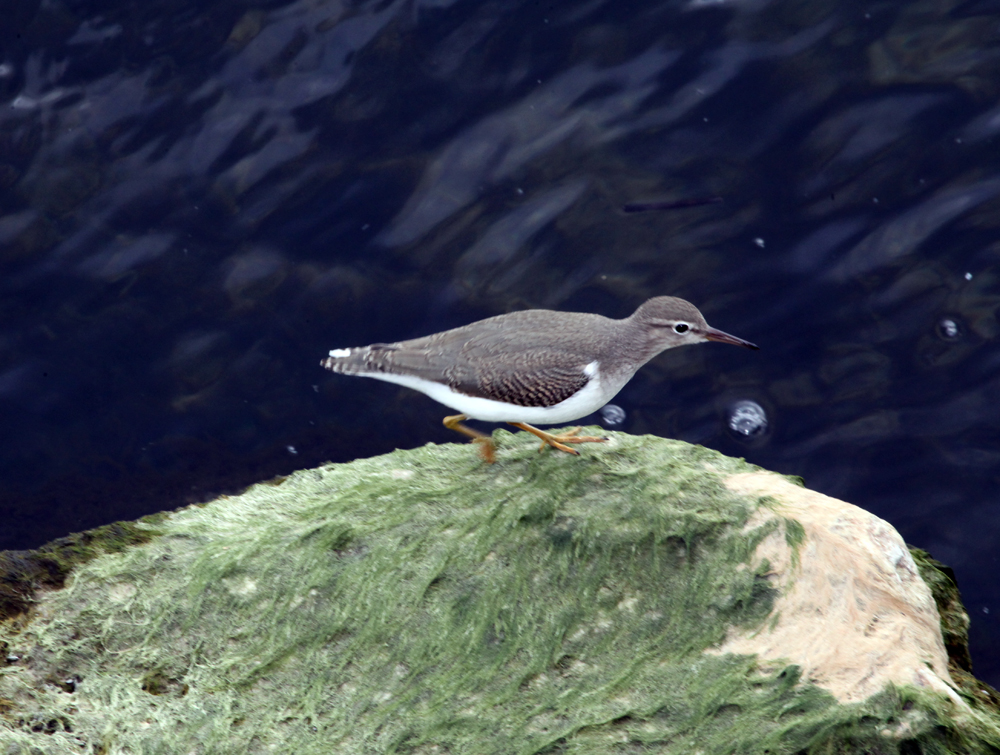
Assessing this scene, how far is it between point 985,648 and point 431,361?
15.3ft

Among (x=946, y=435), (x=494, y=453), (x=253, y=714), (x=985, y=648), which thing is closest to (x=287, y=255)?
(x=494, y=453)

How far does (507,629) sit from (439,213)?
181 inches

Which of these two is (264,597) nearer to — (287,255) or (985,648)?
(287,255)

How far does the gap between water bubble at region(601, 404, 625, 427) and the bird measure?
1.94m

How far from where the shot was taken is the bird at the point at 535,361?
477 centimetres

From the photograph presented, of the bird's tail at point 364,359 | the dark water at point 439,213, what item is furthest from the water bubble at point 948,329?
the bird's tail at point 364,359

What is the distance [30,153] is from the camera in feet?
24.3

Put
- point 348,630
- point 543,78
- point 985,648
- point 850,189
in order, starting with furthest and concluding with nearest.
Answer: point 543,78 → point 850,189 → point 985,648 → point 348,630

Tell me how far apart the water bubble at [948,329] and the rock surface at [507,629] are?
3.06 metres

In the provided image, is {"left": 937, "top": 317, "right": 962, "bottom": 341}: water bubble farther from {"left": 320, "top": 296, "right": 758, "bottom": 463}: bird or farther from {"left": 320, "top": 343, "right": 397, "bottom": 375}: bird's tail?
{"left": 320, "top": 343, "right": 397, "bottom": 375}: bird's tail

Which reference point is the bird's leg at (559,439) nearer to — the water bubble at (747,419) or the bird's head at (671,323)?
the bird's head at (671,323)

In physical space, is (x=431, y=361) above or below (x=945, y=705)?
above

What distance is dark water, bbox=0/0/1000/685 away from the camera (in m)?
6.96

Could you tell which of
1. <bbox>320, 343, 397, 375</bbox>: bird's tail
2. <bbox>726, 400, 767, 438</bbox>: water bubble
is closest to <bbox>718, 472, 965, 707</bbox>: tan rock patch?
<bbox>320, 343, 397, 375</bbox>: bird's tail
